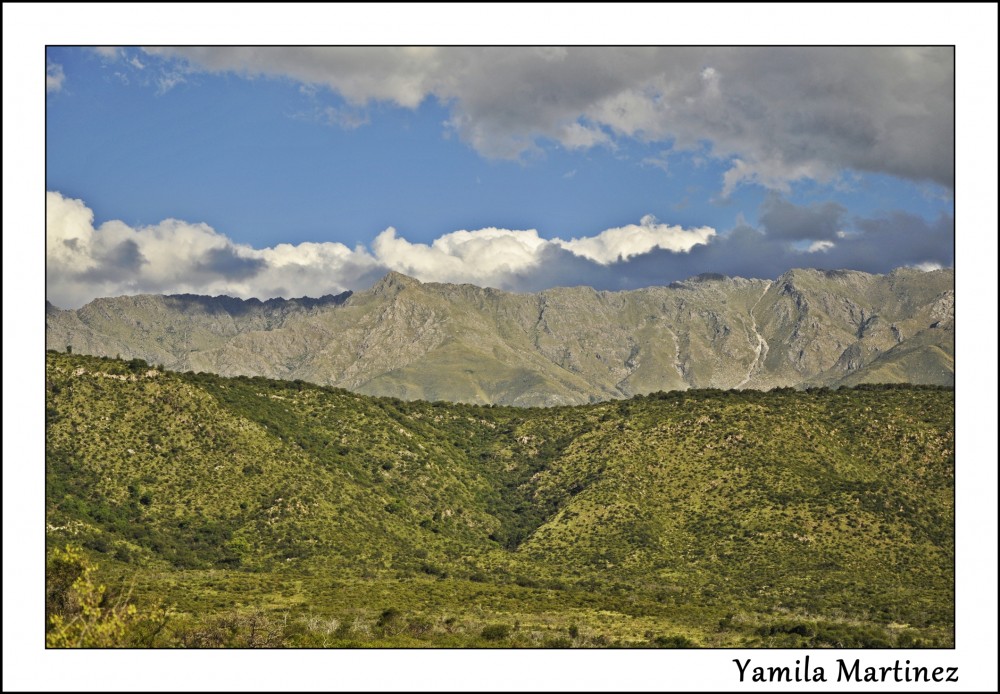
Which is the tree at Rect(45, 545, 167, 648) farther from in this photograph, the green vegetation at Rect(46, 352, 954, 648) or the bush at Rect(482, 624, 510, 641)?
the bush at Rect(482, 624, 510, 641)

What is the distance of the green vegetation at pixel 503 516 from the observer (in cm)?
7912

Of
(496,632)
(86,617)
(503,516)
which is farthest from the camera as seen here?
(503,516)

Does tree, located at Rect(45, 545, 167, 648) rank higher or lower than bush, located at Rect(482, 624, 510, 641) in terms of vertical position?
higher

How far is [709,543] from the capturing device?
396ft

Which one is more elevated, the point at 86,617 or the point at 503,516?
the point at 86,617

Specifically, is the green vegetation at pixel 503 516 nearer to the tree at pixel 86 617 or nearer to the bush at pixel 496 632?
the bush at pixel 496 632

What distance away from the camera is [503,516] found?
141 metres

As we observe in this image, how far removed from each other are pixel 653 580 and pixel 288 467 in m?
47.9

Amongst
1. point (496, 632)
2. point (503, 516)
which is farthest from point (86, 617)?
point (503, 516)

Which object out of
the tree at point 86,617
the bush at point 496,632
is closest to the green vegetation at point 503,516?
the bush at point 496,632

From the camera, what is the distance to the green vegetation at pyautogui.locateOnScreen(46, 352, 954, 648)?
260 ft

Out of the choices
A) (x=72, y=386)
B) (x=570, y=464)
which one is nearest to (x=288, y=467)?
(x=72, y=386)

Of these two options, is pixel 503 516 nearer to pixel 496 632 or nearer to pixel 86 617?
pixel 496 632

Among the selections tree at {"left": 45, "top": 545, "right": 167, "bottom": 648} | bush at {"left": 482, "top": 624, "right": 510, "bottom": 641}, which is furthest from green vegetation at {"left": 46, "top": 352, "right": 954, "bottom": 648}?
tree at {"left": 45, "top": 545, "right": 167, "bottom": 648}
